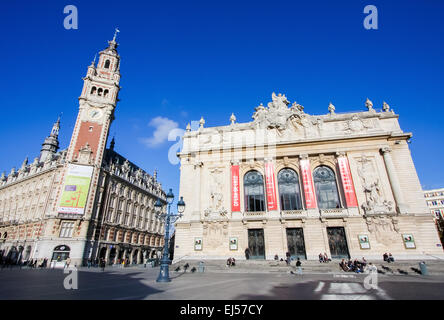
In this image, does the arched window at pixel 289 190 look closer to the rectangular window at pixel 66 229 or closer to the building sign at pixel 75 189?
the building sign at pixel 75 189

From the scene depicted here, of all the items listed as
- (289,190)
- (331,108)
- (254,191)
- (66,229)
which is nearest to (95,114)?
(66,229)

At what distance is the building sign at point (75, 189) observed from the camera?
3265 centimetres

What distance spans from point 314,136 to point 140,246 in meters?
39.6

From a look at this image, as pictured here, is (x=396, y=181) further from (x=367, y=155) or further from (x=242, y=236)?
(x=242, y=236)

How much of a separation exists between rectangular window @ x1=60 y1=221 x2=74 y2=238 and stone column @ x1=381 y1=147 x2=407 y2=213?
4246 cm

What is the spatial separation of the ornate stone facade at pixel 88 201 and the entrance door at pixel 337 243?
110 feet

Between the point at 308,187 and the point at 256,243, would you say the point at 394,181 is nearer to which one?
the point at 308,187

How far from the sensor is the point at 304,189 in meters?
26.1

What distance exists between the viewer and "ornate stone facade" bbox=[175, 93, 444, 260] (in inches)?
918

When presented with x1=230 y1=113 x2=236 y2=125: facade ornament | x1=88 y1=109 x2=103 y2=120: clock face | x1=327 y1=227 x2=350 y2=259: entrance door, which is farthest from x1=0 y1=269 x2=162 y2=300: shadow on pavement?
x1=88 y1=109 x2=103 y2=120: clock face

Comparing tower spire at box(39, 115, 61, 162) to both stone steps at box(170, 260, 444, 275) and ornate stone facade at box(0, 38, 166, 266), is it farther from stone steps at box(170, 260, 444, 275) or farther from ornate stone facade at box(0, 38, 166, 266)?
stone steps at box(170, 260, 444, 275)

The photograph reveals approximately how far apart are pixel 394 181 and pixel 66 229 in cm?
4346
